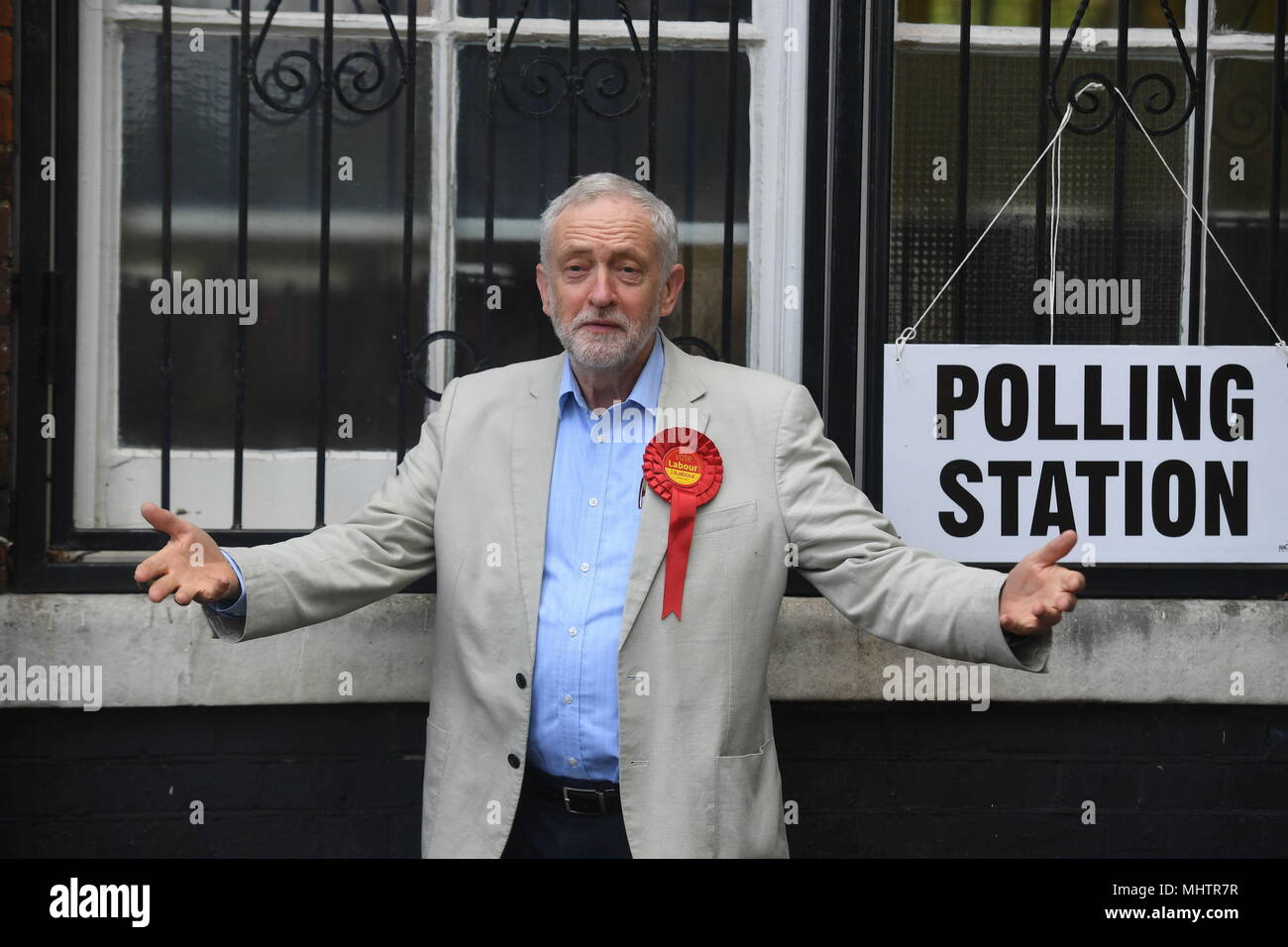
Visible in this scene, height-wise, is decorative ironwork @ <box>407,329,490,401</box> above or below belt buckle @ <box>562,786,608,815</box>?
above

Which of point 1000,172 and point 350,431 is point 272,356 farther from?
point 1000,172

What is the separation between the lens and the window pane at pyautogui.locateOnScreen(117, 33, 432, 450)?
3.60 meters

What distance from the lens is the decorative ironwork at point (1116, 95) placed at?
359 centimetres

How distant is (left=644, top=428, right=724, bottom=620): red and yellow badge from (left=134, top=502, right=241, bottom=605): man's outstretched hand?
87cm

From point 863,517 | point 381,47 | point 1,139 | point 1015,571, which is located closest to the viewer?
point 1015,571

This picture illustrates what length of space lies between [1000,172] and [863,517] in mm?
1466

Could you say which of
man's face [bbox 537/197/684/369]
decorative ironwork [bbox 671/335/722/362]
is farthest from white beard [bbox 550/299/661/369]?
decorative ironwork [bbox 671/335/722/362]

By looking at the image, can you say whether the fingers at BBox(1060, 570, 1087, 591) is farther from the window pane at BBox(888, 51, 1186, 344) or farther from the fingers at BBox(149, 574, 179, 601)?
the fingers at BBox(149, 574, 179, 601)

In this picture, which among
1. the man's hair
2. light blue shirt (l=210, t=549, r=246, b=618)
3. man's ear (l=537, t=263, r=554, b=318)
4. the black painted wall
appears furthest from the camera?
the black painted wall

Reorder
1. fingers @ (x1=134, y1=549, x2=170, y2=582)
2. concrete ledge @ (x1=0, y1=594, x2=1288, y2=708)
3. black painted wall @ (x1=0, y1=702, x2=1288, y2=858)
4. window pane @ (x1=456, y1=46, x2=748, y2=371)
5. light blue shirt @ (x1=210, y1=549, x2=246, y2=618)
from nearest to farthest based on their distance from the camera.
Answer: fingers @ (x1=134, y1=549, x2=170, y2=582), light blue shirt @ (x1=210, y1=549, x2=246, y2=618), concrete ledge @ (x1=0, y1=594, x2=1288, y2=708), black painted wall @ (x1=0, y1=702, x2=1288, y2=858), window pane @ (x1=456, y1=46, x2=748, y2=371)

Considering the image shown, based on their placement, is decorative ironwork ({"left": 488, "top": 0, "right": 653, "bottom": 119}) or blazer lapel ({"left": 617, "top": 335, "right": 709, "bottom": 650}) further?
decorative ironwork ({"left": 488, "top": 0, "right": 653, "bottom": 119})

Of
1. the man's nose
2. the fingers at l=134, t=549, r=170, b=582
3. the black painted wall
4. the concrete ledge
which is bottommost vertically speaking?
the black painted wall

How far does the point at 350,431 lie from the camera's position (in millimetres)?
3662

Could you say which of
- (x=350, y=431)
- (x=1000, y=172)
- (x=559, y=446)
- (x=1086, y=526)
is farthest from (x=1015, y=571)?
(x=350, y=431)
